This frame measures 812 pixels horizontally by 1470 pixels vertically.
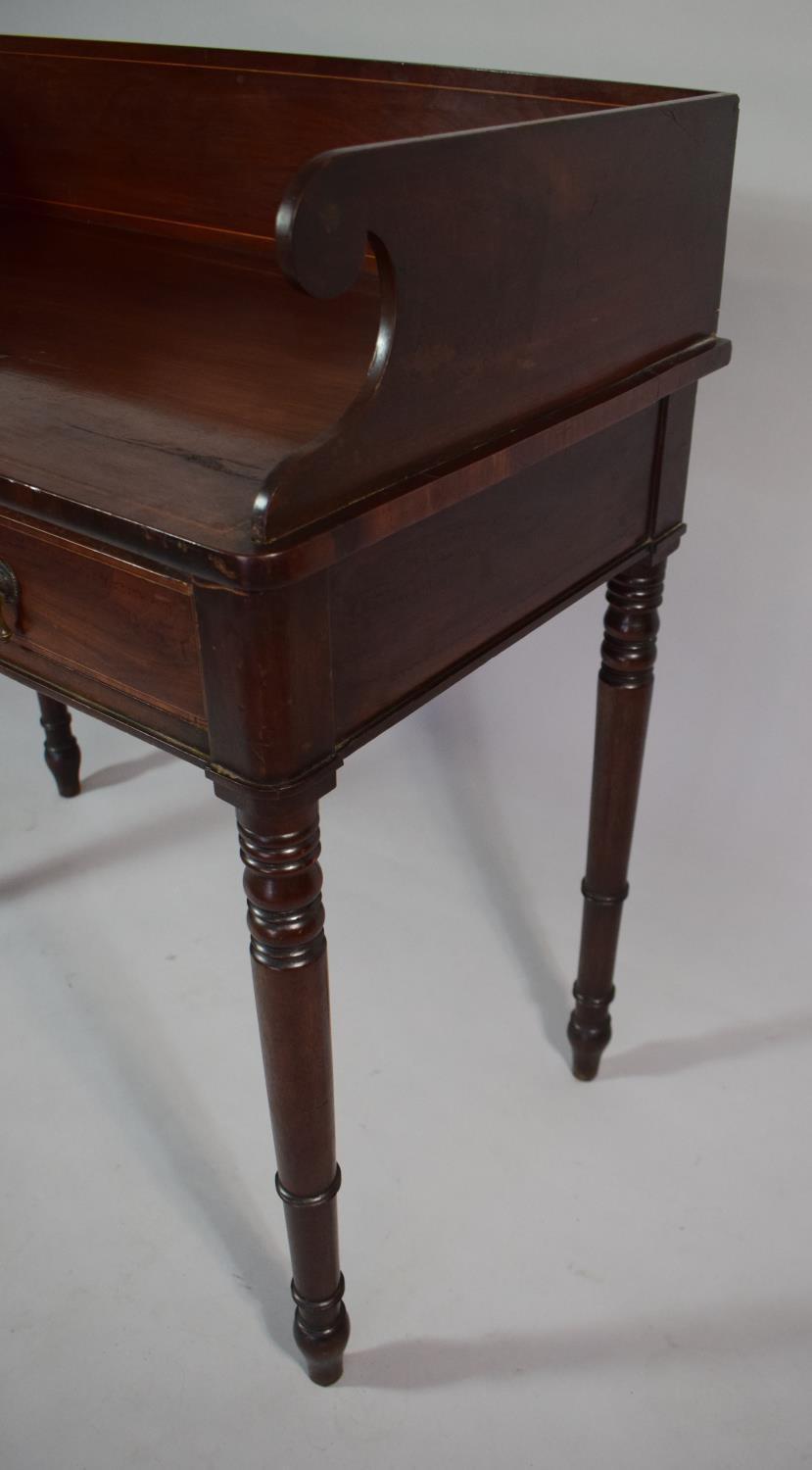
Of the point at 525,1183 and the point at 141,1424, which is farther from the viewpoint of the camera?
the point at 525,1183

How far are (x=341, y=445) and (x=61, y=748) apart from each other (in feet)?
4.26

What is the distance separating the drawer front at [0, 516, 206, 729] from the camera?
0.86 metres

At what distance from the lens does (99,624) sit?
0.92 meters

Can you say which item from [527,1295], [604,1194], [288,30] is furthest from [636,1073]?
[288,30]

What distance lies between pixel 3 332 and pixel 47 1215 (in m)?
0.86

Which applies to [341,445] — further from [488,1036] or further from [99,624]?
[488,1036]

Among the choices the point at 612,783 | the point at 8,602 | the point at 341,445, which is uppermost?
the point at 341,445

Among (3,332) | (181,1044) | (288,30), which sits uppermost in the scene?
(288,30)

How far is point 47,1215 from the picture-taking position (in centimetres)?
138

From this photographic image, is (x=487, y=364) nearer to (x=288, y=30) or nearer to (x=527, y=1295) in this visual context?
(x=527, y=1295)

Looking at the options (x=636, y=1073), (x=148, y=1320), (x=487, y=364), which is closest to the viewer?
(x=487, y=364)

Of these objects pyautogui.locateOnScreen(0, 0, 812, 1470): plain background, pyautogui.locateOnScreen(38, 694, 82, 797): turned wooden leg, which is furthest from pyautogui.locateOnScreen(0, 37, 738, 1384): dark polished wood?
pyautogui.locateOnScreen(38, 694, 82, 797): turned wooden leg

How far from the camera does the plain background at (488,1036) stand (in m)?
1.21

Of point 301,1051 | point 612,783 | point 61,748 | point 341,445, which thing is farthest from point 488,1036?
point 341,445
